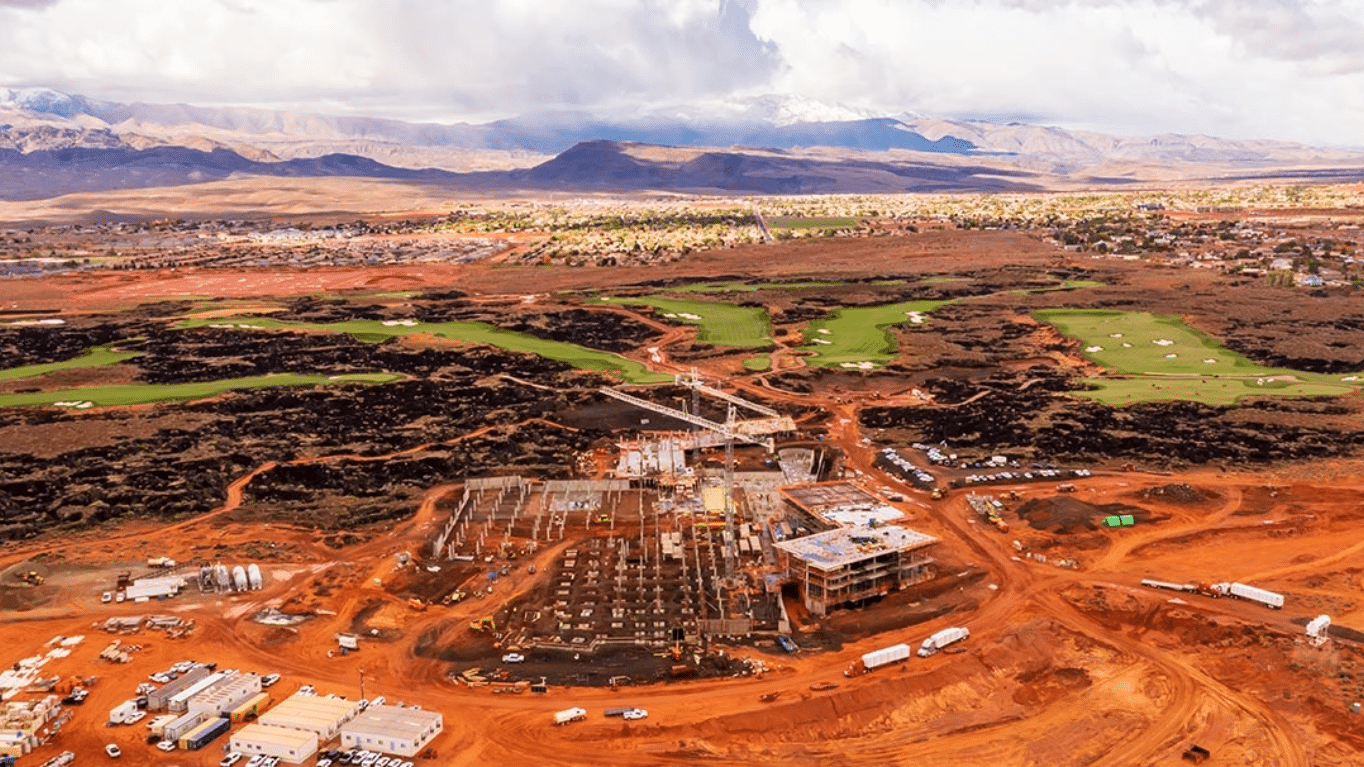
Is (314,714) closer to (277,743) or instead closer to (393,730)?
(277,743)

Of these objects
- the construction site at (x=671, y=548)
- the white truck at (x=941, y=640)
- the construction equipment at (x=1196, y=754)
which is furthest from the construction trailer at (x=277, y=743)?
the construction equipment at (x=1196, y=754)

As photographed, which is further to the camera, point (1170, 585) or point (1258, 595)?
point (1170, 585)

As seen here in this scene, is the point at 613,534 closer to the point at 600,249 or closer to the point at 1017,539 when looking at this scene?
the point at 1017,539

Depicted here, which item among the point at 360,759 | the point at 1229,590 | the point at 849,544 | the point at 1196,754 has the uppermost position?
the point at 849,544

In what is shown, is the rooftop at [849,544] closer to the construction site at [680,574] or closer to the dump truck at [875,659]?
the construction site at [680,574]

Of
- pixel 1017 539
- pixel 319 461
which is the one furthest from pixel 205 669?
pixel 1017 539

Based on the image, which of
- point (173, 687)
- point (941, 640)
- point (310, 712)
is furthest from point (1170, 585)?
point (173, 687)
